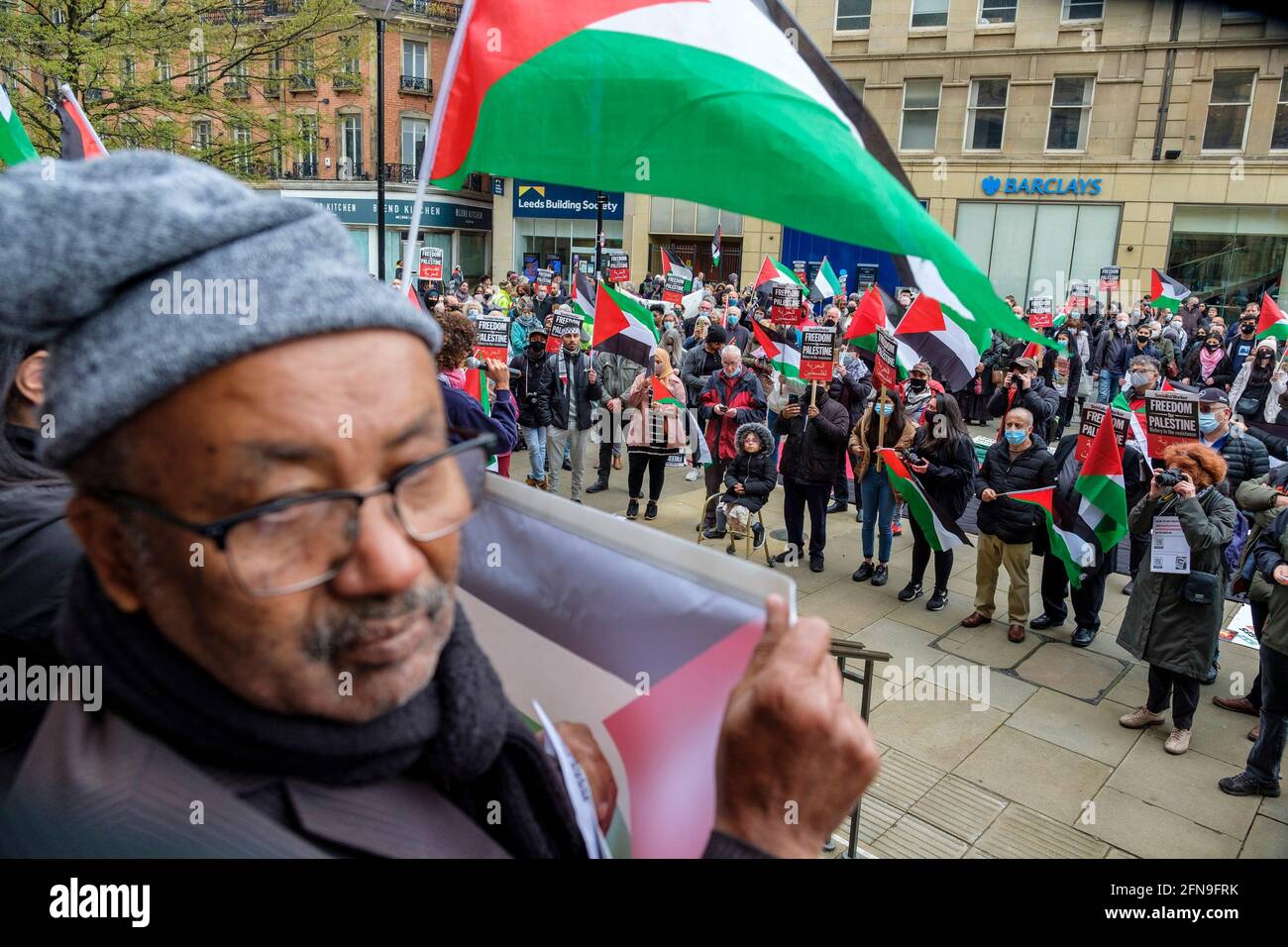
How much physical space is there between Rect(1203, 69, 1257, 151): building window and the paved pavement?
2380cm

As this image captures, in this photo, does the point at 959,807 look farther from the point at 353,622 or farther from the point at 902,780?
the point at 353,622

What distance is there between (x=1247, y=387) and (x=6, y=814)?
14885 millimetres

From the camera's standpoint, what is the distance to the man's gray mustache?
1.01 metres

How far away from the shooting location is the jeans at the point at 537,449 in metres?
9.62

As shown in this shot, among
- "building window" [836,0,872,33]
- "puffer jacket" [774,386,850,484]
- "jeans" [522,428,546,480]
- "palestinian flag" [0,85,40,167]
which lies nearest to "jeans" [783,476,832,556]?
"puffer jacket" [774,386,850,484]

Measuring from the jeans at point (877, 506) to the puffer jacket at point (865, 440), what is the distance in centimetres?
7

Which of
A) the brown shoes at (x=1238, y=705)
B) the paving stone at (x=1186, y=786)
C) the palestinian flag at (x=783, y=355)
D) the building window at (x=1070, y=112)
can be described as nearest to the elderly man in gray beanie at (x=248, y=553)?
the paving stone at (x=1186, y=786)

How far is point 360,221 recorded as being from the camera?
36031mm

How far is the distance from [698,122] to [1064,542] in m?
6.05

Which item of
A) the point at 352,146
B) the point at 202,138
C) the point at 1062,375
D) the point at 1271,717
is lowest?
the point at 1271,717

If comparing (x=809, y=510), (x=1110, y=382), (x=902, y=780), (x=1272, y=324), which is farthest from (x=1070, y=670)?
(x=1110, y=382)

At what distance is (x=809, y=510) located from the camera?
8477 mm

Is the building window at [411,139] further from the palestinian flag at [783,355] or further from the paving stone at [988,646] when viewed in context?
the paving stone at [988,646]
